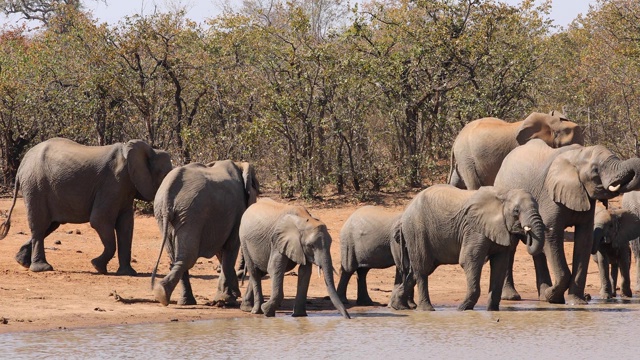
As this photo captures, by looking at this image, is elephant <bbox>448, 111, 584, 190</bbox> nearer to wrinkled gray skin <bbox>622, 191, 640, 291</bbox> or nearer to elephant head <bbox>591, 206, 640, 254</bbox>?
wrinkled gray skin <bbox>622, 191, 640, 291</bbox>

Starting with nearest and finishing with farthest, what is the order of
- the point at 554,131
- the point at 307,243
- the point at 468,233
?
1. the point at 307,243
2. the point at 468,233
3. the point at 554,131

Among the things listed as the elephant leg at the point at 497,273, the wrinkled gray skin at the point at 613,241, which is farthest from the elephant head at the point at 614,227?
the elephant leg at the point at 497,273

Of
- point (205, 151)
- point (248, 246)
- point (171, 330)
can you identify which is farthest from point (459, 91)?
point (171, 330)

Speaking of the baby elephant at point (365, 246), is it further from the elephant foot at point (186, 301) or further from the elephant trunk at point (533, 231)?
the elephant trunk at point (533, 231)

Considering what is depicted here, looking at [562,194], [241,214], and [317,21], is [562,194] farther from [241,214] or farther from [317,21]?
[317,21]

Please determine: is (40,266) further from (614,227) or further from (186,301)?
(614,227)

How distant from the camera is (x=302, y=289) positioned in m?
12.0

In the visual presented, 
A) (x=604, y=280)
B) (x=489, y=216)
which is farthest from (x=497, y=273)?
(x=604, y=280)

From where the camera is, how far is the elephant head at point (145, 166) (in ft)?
52.1

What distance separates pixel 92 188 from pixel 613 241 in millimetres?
6910

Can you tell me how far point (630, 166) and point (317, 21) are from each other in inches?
1213

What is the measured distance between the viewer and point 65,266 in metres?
16.3

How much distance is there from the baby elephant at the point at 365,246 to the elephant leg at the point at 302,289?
1.49 m

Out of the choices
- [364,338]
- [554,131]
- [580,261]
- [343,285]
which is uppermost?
[554,131]
